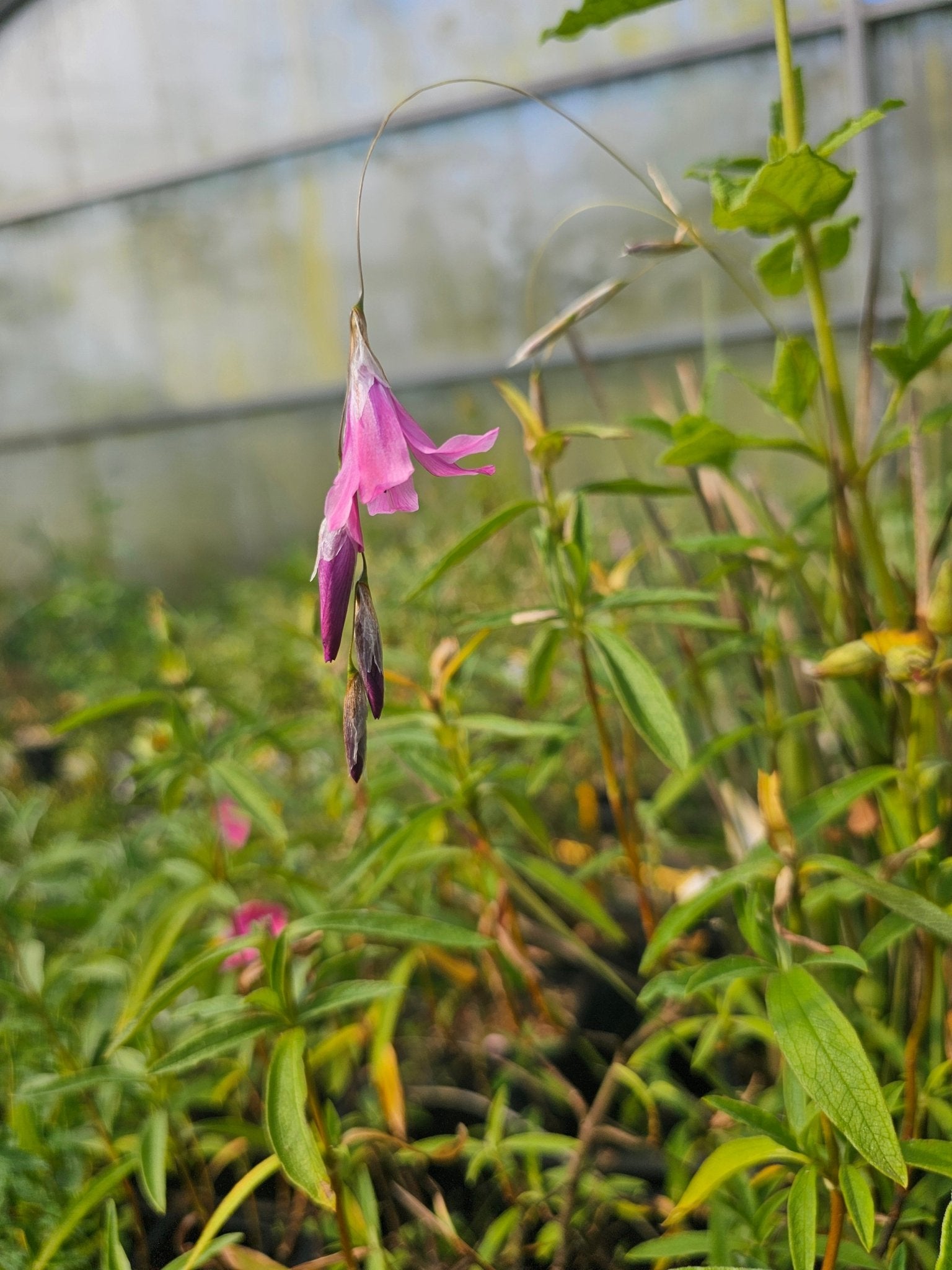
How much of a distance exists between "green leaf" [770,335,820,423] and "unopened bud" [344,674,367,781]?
27cm

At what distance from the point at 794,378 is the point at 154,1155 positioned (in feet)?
1.80

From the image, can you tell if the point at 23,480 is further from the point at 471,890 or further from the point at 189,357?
the point at 471,890

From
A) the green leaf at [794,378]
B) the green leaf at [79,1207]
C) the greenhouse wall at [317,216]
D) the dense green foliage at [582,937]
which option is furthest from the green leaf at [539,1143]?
the greenhouse wall at [317,216]

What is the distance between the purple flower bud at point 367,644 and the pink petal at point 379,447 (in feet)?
0.14

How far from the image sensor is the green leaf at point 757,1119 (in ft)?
1.26

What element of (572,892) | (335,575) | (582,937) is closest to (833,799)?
(572,892)

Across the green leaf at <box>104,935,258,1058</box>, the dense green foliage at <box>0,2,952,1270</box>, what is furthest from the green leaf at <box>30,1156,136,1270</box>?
the green leaf at <box>104,935,258,1058</box>

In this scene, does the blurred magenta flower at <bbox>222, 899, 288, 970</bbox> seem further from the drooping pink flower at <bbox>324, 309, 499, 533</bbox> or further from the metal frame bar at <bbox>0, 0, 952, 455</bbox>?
the metal frame bar at <bbox>0, 0, 952, 455</bbox>

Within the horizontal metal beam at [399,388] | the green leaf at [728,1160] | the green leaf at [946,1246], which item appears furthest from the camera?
the horizontal metal beam at [399,388]

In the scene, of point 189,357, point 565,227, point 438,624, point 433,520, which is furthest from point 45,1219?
→ point 189,357

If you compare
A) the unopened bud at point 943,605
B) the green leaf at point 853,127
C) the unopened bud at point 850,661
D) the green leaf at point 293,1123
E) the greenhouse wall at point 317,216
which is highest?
the greenhouse wall at point 317,216

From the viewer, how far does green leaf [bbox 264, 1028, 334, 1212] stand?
356 millimetres

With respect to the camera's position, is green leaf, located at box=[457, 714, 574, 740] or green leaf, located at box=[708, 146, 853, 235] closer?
green leaf, located at box=[708, 146, 853, 235]

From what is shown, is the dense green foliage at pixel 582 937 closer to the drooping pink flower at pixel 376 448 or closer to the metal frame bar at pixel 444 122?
the drooping pink flower at pixel 376 448
